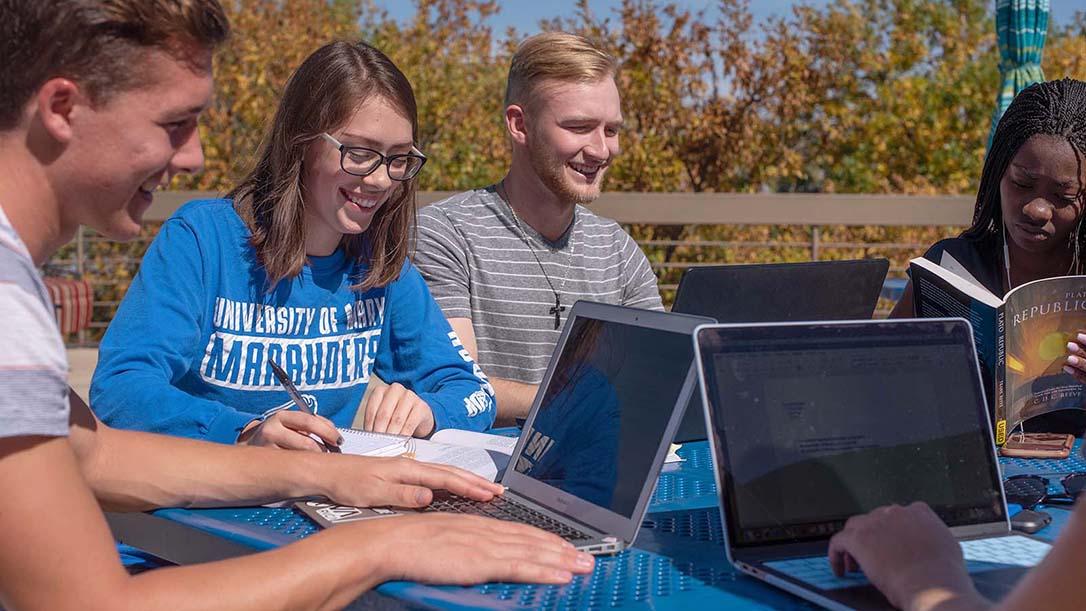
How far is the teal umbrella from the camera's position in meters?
4.06

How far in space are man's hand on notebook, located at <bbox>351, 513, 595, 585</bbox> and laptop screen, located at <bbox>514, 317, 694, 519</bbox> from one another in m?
0.17

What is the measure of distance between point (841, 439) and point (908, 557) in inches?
9.2

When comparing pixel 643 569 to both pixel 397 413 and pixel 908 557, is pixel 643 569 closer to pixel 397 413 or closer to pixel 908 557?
pixel 908 557

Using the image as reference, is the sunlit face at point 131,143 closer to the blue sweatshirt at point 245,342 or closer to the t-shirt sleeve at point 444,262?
the blue sweatshirt at point 245,342

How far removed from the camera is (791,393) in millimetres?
1482

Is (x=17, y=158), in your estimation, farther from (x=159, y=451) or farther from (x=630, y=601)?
(x=630, y=601)

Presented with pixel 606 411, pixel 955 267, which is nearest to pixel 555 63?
pixel 955 267

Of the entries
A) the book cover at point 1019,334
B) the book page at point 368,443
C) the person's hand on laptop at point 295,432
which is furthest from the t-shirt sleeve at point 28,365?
the book cover at point 1019,334

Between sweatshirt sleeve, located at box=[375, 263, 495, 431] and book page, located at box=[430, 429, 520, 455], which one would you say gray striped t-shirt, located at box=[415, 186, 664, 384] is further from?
book page, located at box=[430, 429, 520, 455]

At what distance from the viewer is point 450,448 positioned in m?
2.06

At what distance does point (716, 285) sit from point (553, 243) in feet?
4.24

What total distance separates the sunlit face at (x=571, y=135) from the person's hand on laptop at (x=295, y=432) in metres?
1.50

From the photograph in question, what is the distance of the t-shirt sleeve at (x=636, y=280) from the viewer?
135 inches

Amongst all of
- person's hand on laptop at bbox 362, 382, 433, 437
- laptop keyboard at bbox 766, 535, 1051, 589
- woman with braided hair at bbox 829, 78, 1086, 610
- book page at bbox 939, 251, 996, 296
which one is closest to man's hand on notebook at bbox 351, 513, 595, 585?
laptop keyboard at bbox 766, 535, 1051, 589
